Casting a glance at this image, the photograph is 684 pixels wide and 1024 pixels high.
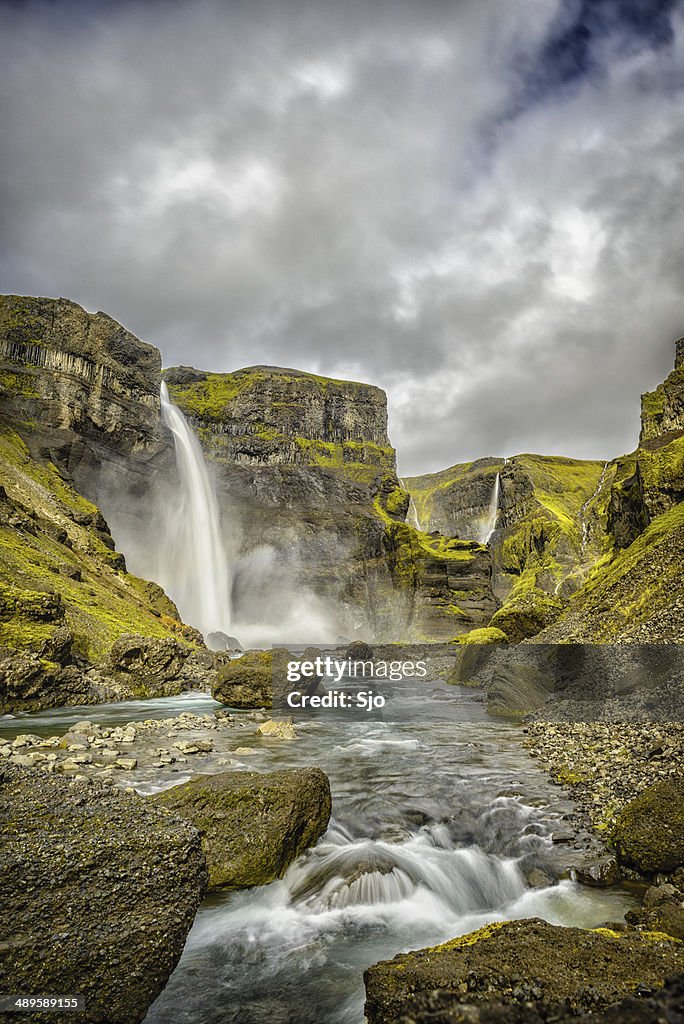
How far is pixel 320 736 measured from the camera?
774 inches

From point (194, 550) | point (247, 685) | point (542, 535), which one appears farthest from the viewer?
point (542, 535)

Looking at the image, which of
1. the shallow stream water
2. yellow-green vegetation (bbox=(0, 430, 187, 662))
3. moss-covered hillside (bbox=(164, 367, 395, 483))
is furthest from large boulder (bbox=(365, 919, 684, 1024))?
moss-covered hillside (bbox=(164, 367, 395, 483))

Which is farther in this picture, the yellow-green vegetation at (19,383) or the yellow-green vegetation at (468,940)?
the yellow-green vegetation at (19,383)

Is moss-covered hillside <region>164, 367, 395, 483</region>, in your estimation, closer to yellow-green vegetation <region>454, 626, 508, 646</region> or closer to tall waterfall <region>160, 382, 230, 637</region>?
tall waterfall <region>160, 382, 230, 637</region>

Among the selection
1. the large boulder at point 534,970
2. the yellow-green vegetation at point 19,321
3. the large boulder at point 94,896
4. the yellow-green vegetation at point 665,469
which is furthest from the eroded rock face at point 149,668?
the yellow-green vegetation at point 19,321

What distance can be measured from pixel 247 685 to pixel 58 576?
1792 centimetres

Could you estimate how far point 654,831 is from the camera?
8.16 meters

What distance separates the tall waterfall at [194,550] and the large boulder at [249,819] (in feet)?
237

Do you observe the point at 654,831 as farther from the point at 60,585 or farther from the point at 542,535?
the point at 542,535

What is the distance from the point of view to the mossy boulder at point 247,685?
24.2 m

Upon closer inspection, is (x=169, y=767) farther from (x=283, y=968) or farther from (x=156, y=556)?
(x=156, y=556)

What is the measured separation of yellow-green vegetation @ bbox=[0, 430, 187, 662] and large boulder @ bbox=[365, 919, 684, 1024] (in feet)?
74.5

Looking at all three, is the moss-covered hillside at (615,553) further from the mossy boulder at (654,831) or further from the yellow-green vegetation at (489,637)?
the mossy boulder at (654,831)

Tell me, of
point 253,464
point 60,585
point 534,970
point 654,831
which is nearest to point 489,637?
point 60,585
